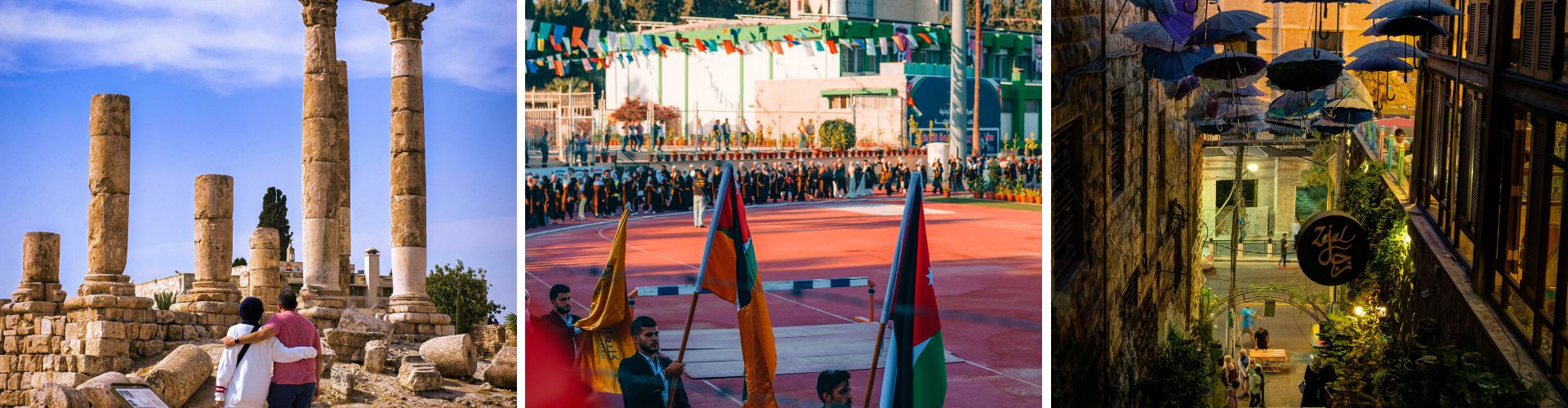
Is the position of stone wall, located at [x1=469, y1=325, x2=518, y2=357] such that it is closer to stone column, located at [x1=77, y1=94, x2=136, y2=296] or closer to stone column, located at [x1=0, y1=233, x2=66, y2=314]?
stone column, located at [x1=77, y1=94, x2=136, y2=296]

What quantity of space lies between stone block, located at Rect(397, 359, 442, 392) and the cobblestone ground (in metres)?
11.6

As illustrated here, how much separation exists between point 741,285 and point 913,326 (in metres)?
1.04

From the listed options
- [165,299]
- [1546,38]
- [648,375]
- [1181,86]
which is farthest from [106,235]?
[1546,38]

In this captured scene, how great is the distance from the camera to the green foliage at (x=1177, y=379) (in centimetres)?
1480

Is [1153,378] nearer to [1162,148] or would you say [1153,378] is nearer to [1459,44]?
[1162,148]

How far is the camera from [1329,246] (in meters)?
15.5

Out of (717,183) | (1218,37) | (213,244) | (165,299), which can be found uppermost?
(1218,37)

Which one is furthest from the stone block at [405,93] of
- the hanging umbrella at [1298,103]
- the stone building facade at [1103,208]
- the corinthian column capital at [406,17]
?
the hanging umbrella at [1298,103]

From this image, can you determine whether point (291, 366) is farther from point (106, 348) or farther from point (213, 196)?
point (213, 196)

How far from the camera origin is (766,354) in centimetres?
917

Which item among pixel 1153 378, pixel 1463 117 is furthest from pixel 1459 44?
pixel 1153 378

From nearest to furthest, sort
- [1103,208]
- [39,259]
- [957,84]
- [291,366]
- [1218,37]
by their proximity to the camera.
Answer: [957,84] → [291,366] → [1103,208] → [1218,37] → [39,259]

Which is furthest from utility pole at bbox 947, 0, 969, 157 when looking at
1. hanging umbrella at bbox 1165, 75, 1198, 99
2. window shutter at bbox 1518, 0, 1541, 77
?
hanging umbrella at bbox 1165, 75, 1198, 99


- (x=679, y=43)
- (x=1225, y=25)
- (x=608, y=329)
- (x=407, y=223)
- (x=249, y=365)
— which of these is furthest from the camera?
(x=407, y=223)
